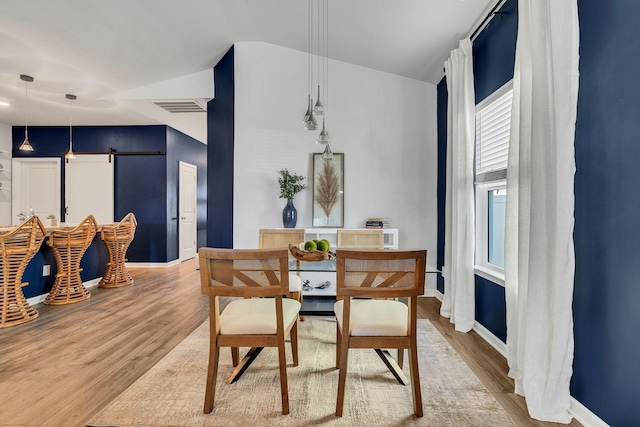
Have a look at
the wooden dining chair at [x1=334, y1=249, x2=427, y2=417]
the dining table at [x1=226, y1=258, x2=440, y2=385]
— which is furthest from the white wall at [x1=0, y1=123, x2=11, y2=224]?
the wooden dining chair at [x1=334, y1=249, x2=427, y2=417]

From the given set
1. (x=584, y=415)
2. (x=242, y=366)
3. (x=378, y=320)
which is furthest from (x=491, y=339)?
(x=242, y=366)

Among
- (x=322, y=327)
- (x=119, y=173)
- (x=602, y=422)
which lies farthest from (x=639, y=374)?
(x=119, y=173)

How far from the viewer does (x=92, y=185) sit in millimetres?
6066

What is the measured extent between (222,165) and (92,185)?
3.57m

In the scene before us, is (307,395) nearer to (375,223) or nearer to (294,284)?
(294,284)

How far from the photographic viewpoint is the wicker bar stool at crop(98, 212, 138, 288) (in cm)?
447

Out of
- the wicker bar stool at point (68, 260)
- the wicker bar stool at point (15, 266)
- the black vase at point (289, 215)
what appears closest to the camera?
the wicker bar stool at point (15, 266)

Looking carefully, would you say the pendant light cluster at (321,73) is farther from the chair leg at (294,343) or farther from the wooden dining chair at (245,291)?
the chair leg at (294,343)

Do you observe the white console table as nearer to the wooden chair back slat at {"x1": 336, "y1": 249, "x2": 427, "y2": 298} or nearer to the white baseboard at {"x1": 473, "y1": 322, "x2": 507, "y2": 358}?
the white baseboard at {"x1": 473, "y1": 322, "x2": 507, "y2": 358}

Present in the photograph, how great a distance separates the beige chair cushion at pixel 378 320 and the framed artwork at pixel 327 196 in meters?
2.34

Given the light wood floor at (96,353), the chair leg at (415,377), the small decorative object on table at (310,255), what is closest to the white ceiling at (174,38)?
the small decorative object on table at (310,255)

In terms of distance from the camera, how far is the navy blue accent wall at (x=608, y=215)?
1.40 metres

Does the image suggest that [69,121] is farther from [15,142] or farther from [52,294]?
[52,294]

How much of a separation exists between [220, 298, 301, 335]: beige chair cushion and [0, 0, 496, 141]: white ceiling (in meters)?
2.78
